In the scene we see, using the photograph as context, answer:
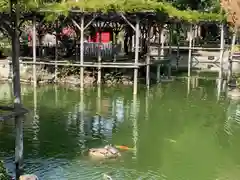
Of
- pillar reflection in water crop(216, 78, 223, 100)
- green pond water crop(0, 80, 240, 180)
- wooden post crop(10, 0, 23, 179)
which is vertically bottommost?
green pond water crop(0, 80, 240, 180)

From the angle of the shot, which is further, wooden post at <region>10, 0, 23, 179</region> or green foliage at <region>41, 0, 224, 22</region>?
green foliage at <region>41, 0, 224, 22</region>

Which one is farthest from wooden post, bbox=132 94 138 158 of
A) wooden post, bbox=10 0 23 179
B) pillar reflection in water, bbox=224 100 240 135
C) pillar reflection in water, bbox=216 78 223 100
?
pillar reflection in water, bbox=216 78 223 100

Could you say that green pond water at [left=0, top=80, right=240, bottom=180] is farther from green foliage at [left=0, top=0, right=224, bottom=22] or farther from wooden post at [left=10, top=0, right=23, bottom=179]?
green foliage at [left=0, top=0, right=224, bottom=22]

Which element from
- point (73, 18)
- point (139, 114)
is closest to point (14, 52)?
point (139, 114)

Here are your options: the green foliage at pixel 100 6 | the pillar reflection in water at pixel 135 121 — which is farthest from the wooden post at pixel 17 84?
the green foliage at pixel 100 6

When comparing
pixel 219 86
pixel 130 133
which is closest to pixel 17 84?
pixel 130 133

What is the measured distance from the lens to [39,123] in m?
16.8

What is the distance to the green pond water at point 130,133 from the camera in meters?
12.3

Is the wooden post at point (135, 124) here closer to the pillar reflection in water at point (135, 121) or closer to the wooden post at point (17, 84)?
the pillar reflection in water at point (135, 121)

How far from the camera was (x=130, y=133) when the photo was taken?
15984mm

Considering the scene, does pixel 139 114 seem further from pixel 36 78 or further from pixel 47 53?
pixel 47 53

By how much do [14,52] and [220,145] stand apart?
7423 mm

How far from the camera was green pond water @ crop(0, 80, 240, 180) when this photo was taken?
1227cm

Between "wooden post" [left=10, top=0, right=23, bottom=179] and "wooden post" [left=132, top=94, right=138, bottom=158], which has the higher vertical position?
"wooden post" [left=10, top=0, right=23, bottom=179]
